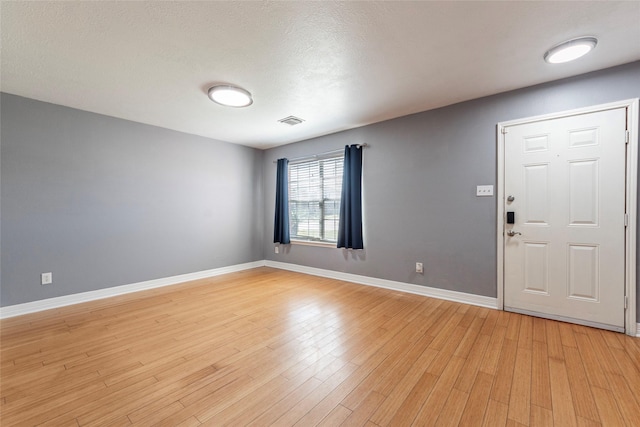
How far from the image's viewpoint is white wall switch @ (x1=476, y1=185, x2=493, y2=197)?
296 cm

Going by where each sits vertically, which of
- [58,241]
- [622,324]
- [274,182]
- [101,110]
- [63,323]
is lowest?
[63,323]

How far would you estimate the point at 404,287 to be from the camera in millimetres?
3611

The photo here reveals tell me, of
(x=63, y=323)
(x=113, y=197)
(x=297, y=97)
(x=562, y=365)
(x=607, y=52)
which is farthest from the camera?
(x=113, y=197)

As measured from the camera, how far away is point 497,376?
5.69 ft

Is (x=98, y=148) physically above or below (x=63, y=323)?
above

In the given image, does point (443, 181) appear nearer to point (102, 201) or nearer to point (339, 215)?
point (339, 215)

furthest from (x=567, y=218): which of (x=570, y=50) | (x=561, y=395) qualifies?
(x=561, y=395)

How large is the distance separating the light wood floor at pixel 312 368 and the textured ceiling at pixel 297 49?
2503 mm

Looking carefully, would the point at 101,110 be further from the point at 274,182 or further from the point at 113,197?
the point at 274,182

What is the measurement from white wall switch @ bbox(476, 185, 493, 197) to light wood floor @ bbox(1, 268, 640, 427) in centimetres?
135

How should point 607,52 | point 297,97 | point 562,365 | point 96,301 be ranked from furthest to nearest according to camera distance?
1. point 96,301
2. point 297,97
3. point 607,52
4. point 562,365

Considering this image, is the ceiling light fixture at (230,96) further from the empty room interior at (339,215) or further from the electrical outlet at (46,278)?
the electrical outlet at (46,278)

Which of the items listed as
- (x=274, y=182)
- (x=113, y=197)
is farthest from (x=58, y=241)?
(x=274, y=182)

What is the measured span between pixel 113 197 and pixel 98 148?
2.24 feet
